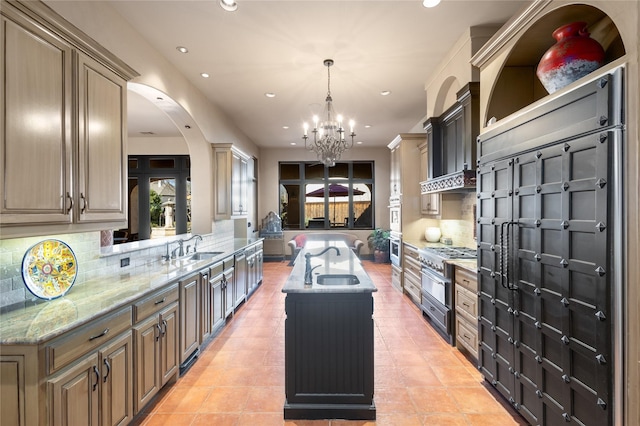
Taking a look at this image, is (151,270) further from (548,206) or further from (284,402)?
(548,206)

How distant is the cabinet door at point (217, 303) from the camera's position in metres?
3.42

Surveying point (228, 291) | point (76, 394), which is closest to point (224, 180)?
point (228, 291)

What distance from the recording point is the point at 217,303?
3.58m

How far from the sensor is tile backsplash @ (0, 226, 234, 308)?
5.83 feet

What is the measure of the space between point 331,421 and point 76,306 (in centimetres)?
180

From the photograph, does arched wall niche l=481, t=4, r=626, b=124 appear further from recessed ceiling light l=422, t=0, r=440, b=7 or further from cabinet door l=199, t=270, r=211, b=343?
cabinet door l=199, t=270, r=211, b=343

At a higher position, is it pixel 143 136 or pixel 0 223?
pixel 143 136

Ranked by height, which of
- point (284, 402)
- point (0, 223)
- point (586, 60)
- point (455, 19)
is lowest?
point (284, 402)

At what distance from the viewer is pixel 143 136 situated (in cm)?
742

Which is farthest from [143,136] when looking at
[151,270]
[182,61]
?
[151,270]

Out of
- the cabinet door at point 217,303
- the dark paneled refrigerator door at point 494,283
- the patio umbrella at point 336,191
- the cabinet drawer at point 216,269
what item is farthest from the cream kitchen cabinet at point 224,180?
the patio umbrella at point 336,191

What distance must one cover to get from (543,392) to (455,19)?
10.3 feet

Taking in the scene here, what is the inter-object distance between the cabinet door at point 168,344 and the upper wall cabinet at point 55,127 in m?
0.83

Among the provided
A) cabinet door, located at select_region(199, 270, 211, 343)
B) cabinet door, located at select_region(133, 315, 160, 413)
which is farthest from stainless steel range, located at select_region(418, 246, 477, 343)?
cabinet door, located at select_region(133, 315, 160, 413)
